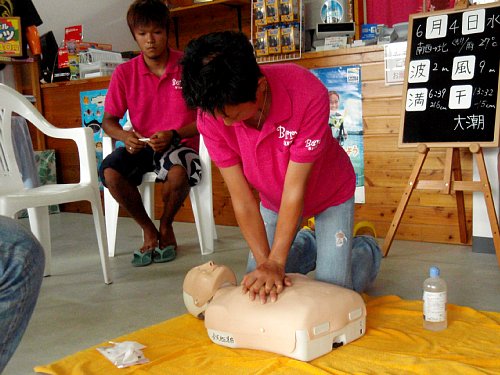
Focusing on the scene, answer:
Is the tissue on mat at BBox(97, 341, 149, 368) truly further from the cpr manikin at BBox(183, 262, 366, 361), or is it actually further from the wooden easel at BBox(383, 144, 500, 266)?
the wooden easel at BBox(383, 144, 500, 266)

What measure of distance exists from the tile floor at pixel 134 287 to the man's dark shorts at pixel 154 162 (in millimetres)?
418

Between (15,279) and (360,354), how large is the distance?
0.94 meters

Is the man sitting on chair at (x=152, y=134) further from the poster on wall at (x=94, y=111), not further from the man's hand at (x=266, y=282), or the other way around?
the poster on wall at (x=94, y=111)

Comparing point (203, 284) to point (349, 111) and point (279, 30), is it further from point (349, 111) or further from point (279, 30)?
point (279, 30)

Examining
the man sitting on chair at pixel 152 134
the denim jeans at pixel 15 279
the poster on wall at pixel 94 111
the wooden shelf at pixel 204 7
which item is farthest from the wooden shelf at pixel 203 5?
the denim jeans at pixel 15 279

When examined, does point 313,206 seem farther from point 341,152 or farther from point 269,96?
point 269,96

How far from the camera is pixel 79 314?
204cm

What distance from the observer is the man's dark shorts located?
2754mm

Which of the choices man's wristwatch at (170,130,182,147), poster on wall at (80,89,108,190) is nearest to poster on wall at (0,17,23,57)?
poster on wall at (80,89,108,190)

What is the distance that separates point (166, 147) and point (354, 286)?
121cm

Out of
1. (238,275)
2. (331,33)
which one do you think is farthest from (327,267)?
(331,33)

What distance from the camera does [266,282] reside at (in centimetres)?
153

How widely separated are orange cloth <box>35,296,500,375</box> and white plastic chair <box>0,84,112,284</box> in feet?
2.31

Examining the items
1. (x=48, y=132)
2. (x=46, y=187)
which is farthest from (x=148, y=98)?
(x=46, y=187)
